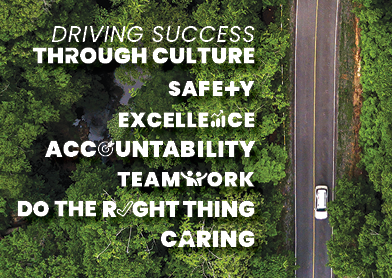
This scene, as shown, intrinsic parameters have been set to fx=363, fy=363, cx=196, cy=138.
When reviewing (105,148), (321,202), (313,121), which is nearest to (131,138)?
(105,148)

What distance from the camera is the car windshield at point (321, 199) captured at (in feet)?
141

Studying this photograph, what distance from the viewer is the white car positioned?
141 ft

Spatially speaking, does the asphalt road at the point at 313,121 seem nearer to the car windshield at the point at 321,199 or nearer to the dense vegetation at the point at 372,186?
the car windshield at the point at 321,199

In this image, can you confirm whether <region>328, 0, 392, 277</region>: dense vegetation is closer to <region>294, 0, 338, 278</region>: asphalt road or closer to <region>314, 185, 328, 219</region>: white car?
<region>314, 185, 328, 219</region>: white car

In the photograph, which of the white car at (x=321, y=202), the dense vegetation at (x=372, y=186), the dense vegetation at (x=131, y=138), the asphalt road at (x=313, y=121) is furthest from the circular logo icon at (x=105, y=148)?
the dense vegetation at (x=372, y=186)

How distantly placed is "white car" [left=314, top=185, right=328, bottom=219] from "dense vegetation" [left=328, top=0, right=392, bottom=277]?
141 inches

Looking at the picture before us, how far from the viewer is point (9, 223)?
40.5 metres

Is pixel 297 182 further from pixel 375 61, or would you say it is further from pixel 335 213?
pixel 375 61

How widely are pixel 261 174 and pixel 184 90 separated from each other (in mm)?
11868

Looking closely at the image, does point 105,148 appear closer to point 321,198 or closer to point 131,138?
point 131,138

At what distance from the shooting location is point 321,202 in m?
43.1

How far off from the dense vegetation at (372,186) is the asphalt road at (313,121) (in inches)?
180

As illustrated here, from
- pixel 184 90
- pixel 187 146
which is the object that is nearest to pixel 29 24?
pixel 184 90

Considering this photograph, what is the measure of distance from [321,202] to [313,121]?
9689mm
